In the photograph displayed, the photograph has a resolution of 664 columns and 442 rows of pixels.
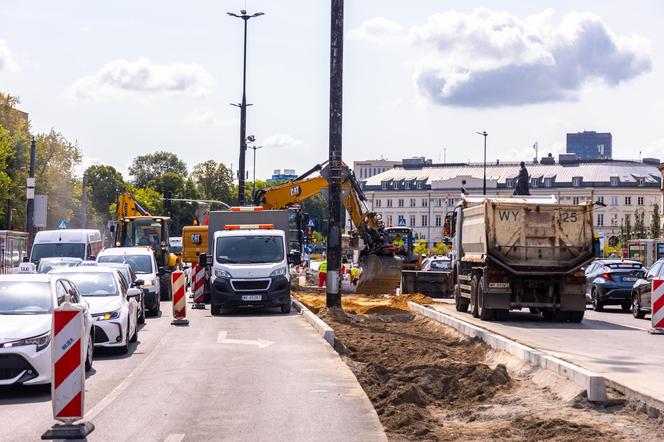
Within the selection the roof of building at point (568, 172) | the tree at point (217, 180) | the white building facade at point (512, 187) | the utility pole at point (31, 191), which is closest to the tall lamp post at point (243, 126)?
the utility pole at point (31, 191)

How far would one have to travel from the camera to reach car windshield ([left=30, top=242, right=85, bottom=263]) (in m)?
36.5

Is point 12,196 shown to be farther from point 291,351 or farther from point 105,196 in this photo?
point 105,196

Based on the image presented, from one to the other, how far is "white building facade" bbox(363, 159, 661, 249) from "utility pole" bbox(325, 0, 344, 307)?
105 m

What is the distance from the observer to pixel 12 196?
6788 cm

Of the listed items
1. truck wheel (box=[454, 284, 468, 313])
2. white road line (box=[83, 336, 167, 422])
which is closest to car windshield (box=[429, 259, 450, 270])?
truck wheel (box=[454, 284, 468, 313])

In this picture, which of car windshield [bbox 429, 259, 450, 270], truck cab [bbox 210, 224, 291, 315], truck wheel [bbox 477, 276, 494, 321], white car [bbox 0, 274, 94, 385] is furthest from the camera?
car windshield [bbox 429, 259, 450, 270]

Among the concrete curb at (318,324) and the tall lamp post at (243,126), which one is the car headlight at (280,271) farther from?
the tall lamp post at (243,126)

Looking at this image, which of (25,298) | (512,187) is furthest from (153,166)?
(25,298)

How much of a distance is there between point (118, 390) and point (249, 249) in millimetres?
16078

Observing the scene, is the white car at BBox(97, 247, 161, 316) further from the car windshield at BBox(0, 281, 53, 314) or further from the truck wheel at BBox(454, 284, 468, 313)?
the car windshield at BBox(0, 281, 53, 314)

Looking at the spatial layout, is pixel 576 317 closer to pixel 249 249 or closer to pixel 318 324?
pixel 318 324

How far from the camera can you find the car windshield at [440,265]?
144ft

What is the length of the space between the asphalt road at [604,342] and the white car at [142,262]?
7.67 meters

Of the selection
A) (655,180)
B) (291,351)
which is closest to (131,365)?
(291,351)
